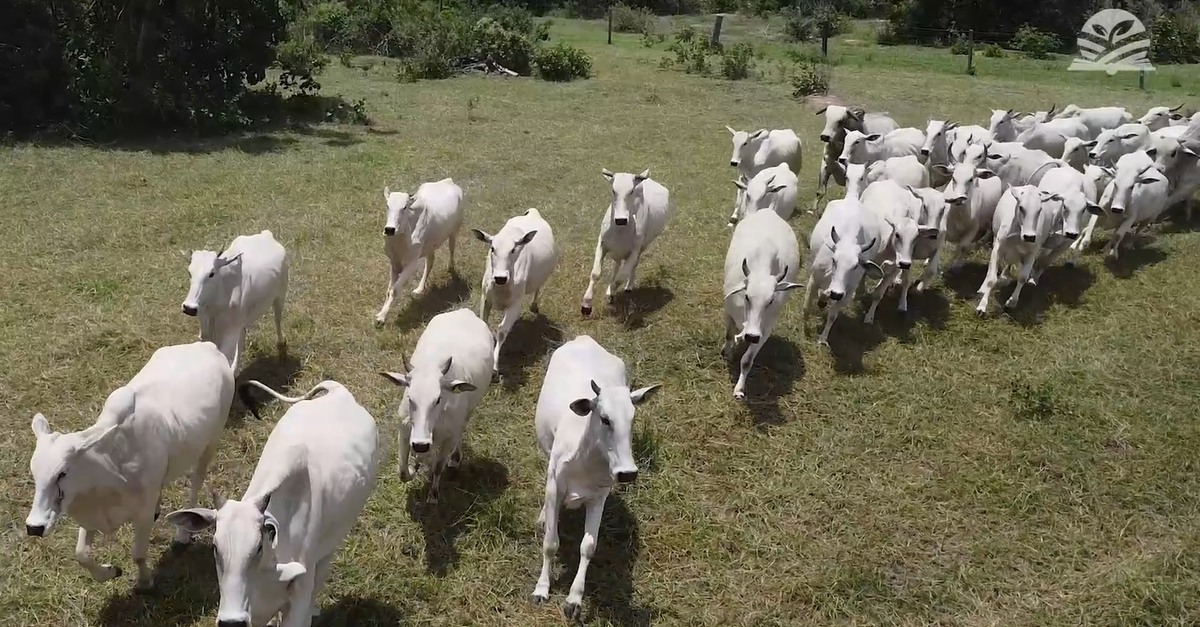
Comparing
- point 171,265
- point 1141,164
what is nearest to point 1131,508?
point 1141,164

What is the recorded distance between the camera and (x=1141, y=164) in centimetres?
1069

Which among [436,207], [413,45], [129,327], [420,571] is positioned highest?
[413,45]

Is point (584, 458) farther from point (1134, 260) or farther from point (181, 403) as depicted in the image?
point (1134, 260)

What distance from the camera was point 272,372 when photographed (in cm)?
743

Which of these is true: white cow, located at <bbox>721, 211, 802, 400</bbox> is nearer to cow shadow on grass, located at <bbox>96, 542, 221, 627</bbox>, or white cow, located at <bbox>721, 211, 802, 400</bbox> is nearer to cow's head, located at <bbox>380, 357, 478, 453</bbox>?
cow's head, located at <bbox>380, 357, 478, 453</bbox>

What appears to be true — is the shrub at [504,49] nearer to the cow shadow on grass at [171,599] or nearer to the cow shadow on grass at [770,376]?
the cow shadow on grass at [770,376]

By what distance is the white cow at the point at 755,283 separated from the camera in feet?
23.6

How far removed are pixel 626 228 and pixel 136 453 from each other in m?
5.49

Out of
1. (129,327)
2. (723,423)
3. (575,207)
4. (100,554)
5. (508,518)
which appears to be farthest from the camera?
(575,207)

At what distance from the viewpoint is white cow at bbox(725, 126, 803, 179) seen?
12867 millimetres

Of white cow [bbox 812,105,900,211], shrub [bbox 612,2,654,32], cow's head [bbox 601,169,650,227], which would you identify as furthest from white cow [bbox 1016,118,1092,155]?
shrub [bbox 612,2,654,32]

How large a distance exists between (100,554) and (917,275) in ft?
28.7

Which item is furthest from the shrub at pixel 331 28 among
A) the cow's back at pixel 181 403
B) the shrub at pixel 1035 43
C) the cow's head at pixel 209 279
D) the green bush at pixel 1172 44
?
the green bush at pixel 1172 44

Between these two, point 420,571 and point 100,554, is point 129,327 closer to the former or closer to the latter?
point 100,554
